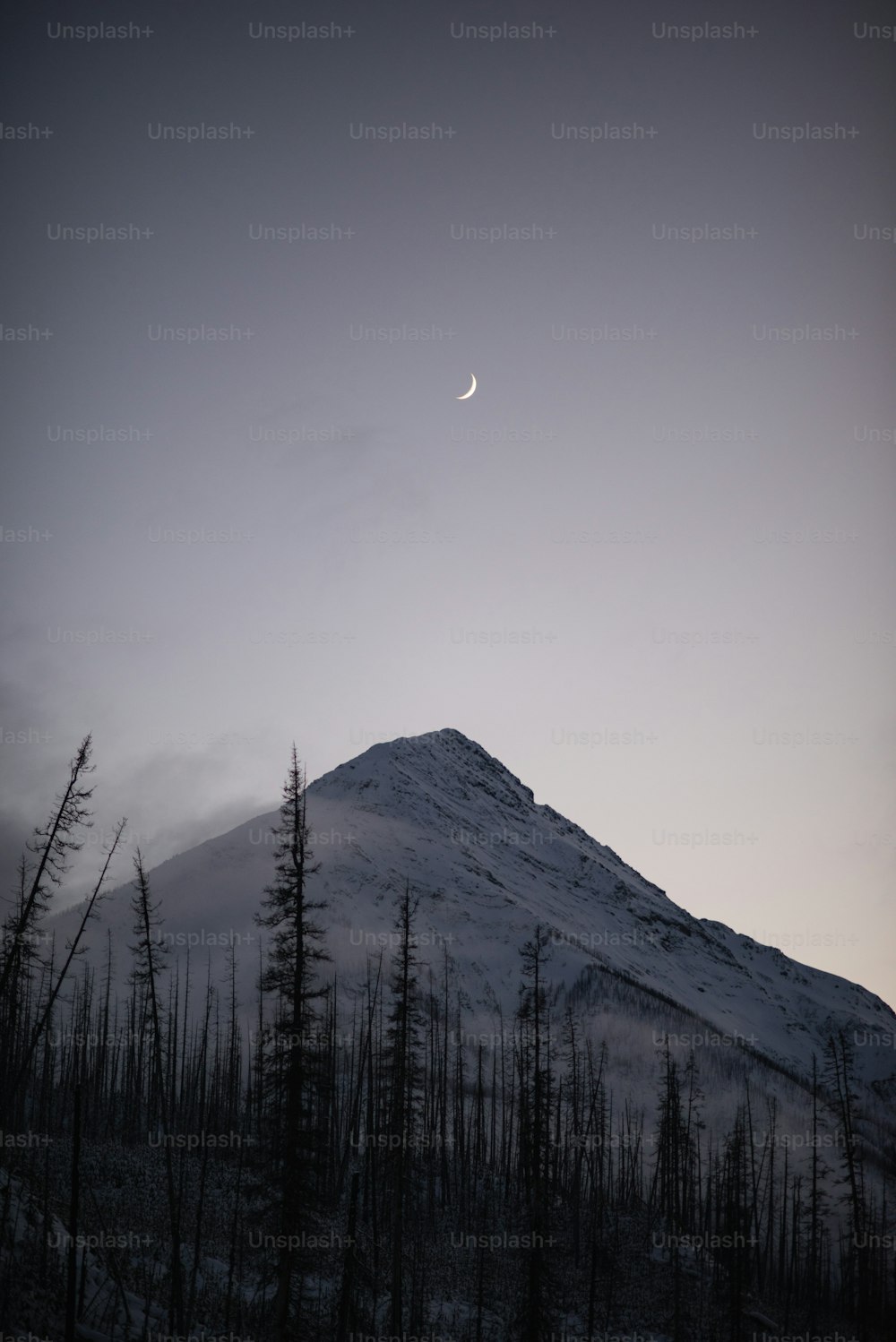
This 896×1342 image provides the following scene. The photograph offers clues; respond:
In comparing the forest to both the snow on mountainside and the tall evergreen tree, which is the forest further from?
the snow on mountainside

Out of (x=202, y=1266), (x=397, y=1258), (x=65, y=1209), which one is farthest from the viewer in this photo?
(x=202, y=1266)

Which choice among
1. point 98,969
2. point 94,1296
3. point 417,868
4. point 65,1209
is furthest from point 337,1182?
point 417,868

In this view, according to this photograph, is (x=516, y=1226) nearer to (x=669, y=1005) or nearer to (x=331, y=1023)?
(x=331, y=1023)

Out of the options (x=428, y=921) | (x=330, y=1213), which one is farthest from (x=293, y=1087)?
(x=428, y=921)

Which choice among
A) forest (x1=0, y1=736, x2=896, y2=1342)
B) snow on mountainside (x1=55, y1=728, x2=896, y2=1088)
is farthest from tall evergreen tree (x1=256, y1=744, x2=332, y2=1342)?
snow on mountainside (x1=55, y1=728, x2=896, y2=1088)

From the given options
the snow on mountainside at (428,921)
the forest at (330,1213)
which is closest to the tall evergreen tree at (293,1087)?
the forest at (330,1213)

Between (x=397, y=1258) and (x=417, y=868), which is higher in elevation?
(x=417, y=868)

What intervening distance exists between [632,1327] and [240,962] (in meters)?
95.6

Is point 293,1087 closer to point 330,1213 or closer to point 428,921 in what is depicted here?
point 330,1213

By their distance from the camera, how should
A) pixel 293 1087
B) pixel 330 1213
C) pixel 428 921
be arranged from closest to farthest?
pixel 293 1087 → pixel 330 1213 → pixel 428 921

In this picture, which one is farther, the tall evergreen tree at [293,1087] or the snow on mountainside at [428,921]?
the snow on mountainside at [428,921]

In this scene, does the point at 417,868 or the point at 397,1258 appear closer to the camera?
the point at 397,1258

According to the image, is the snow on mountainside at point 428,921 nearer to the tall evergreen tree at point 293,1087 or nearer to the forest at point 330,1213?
the forest at point 330,1213

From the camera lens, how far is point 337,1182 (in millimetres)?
61938
